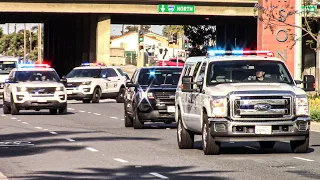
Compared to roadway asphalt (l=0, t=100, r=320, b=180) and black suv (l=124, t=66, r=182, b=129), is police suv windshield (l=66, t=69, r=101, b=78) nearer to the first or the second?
black suv (l=124, t=66, r=182, b=129)

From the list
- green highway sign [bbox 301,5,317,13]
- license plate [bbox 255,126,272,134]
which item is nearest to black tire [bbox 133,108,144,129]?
license plate [bbox 255,126,272,134]

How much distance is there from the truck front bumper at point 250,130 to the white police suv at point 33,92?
1902cm

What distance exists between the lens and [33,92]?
120 ft

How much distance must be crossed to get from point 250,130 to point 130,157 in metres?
2.25

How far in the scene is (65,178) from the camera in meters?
14.5

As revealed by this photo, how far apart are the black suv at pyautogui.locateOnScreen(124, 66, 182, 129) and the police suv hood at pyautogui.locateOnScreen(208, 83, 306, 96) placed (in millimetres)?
8467

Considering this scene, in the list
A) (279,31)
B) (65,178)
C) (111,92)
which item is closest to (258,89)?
(65,178)

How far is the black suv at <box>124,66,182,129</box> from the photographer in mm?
27328

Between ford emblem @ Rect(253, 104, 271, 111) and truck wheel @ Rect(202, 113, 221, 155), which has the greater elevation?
ford emblem @ Rect(253, 104, 271, 111)

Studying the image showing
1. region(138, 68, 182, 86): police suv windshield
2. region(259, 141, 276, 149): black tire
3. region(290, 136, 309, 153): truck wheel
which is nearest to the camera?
region(290, 136, 309, 153): truck wheel

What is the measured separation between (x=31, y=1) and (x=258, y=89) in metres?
50.0

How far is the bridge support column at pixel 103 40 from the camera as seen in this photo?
7331 centimetres

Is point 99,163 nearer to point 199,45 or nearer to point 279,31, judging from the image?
point 279,31

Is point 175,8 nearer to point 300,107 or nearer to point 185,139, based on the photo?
point 185,139
